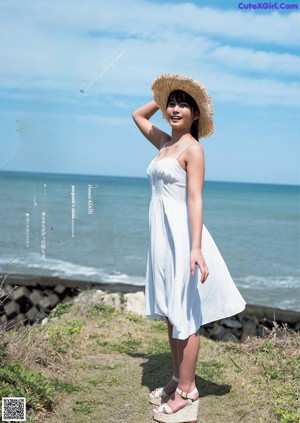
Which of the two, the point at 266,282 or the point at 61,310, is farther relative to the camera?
the point at 266,282

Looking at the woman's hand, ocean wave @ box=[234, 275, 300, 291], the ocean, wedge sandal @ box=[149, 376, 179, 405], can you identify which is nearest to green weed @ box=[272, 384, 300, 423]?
wedge sandal @ box=[149, 376, 179, 405]

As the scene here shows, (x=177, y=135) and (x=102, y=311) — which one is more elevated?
(x=177, y=135)

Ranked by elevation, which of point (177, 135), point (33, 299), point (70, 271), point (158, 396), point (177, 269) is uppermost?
point (177, 135)

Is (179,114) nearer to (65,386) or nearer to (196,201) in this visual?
(196,201)

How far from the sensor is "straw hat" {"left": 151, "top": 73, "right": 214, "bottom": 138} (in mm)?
4039

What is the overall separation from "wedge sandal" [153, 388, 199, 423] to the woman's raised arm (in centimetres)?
175

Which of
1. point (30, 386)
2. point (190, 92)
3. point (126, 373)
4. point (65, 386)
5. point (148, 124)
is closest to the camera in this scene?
point (190, 92)

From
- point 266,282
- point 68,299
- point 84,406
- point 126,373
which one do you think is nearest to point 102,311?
point 126,373

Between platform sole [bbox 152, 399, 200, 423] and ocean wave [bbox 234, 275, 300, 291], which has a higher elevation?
platform sole [bbox 152, 399, 200, 423]

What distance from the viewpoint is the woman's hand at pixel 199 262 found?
3.78 metres

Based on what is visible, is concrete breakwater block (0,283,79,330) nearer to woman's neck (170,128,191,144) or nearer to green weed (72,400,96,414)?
green weed (72,400,96,414)

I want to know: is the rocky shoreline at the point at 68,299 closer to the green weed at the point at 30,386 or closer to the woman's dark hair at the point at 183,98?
the green weed at the point at 30,386

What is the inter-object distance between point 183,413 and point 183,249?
1148 mm

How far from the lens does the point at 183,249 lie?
13.0ft
